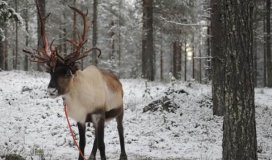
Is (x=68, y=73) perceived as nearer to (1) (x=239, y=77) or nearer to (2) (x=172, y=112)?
(1) (x=239, y=77)

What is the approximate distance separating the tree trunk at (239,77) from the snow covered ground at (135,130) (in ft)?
10.2

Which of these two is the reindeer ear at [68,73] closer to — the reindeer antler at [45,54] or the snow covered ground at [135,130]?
Result: the reindeer antler at [45,54]

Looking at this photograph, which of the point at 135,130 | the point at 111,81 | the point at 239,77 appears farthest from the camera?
the point at 135,130

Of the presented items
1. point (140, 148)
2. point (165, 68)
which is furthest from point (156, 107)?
point (165, 68)

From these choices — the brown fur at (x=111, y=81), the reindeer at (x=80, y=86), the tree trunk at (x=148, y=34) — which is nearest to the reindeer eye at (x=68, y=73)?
the reindeer at (x=80, y=86)

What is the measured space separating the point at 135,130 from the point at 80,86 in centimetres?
496

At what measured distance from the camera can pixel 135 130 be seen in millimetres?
11930

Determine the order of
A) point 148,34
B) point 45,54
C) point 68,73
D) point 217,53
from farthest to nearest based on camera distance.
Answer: point 148,34 < point 217,53 < point 45,54 < point 68,73

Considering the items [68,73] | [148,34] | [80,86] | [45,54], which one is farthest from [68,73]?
[148,34]

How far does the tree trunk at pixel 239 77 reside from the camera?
5.63m

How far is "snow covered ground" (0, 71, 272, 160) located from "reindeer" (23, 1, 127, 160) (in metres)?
1.43

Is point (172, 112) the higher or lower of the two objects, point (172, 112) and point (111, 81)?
the lower

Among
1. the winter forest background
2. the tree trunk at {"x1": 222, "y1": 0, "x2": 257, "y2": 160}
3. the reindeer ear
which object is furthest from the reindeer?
the winter forest background

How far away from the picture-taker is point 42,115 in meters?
13.2
